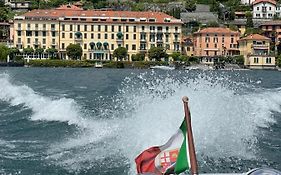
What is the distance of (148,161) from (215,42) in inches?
4361

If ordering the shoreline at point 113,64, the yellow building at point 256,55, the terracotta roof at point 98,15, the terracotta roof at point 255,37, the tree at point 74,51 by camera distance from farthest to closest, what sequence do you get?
1. the terracotta roof at point 98,15
2. the terracotta roof at point 255,37
3. the yellow building at point 256,55
4. the tree at point 74,51
5. the shoreline at point 113,64

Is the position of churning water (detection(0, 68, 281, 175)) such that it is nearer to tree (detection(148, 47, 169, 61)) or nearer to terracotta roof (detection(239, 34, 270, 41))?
tree (detection(148, 47, 169, 61))

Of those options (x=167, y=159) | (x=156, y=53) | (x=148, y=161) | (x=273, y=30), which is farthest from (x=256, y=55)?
(x=167, y=159)

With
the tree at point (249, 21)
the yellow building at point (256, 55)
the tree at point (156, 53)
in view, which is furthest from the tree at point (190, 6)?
the tree at point (156, 53)

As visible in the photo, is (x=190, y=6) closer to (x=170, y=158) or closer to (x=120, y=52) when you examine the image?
(x=120, y=52)

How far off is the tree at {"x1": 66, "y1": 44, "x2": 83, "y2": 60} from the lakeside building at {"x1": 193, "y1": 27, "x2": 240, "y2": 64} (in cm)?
2169

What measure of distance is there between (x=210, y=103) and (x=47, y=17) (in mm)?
94128

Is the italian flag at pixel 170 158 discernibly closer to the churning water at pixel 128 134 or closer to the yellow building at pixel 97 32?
the churning water at pixel 128 134

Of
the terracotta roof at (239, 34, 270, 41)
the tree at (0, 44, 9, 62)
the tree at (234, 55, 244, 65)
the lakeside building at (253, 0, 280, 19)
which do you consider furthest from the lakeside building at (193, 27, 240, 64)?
the tree at (0, 44, 9, 62)

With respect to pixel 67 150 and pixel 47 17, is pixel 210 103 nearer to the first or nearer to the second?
pixel 67 150

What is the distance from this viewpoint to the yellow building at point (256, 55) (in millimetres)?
112688

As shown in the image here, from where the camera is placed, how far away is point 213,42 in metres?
118

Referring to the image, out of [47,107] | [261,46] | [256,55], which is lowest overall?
[256,55]

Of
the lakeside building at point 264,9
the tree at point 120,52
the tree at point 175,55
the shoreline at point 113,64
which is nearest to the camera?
the shoreline at point 113,64
